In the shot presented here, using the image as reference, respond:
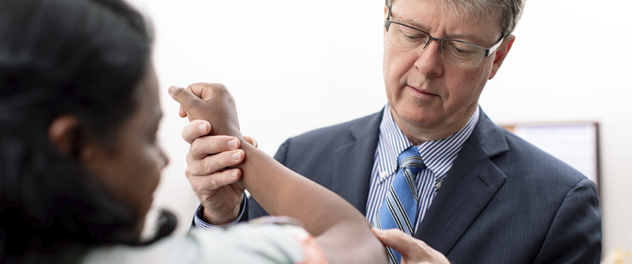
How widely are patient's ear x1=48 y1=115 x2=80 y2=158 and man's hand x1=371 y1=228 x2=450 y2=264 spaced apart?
0.56 meters

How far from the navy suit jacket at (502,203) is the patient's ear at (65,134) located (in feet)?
3.03

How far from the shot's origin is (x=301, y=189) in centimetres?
81

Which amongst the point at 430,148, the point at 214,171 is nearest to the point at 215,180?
the point at 214,171

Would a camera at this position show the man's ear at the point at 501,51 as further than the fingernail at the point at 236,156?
Yes

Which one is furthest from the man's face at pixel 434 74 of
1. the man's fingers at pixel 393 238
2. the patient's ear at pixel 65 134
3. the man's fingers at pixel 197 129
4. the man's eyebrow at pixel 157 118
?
the patient's ear at pixel 65 134

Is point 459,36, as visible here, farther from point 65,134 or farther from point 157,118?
point 65,134

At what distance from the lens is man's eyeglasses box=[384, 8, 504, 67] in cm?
124

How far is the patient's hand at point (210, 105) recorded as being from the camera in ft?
3.22

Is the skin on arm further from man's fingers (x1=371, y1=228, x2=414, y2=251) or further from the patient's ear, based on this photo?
the patient's ear

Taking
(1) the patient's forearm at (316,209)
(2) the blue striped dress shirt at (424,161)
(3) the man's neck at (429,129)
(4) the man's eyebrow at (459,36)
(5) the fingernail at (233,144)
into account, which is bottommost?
(2) the blue striped dress shirt at (424,161)

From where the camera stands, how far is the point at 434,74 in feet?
4.16

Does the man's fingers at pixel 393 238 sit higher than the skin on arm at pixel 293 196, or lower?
lower

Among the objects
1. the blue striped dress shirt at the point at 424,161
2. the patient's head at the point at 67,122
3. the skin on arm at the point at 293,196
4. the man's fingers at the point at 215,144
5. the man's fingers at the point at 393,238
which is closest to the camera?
the patient's head at the point at 67,122

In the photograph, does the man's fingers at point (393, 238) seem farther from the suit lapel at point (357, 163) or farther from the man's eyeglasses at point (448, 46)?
the man's eyeglasses at point (448, 46)
